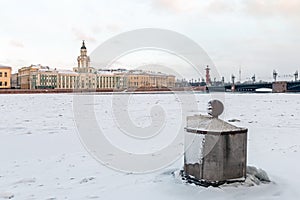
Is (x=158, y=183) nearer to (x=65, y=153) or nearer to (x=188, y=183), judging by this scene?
(x=188, y=183)

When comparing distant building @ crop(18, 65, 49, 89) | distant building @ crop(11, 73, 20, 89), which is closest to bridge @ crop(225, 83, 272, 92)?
distant building @ crop(18, 65, 49, 89)

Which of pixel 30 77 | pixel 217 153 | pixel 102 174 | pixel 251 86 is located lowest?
pixel 102 174

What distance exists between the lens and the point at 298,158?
25.2ft

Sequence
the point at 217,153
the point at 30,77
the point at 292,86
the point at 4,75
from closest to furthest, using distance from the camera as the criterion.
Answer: the point at 217,153, the point at 292,86, the point at 4,75, the point at 30,77

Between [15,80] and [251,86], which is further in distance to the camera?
[15,80]

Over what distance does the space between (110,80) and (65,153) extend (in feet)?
215

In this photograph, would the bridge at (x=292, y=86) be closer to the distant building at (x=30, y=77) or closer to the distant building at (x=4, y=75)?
the distant building at (x=30, y=77)

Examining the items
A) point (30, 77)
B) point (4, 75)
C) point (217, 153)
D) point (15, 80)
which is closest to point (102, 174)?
point (217, 153)

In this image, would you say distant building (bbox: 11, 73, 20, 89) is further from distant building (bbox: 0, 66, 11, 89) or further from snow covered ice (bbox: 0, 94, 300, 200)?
snow covered ice (bbox: 0, 94, 300, 200)

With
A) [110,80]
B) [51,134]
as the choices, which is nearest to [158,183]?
→ [51,134]

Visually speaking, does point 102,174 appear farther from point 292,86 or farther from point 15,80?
point 15,80

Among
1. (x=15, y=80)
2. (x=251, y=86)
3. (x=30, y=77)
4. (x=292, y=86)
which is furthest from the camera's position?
(x=15, y=80)

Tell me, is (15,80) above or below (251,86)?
above

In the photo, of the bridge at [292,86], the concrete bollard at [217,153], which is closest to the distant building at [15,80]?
the bridge at [292,86]
